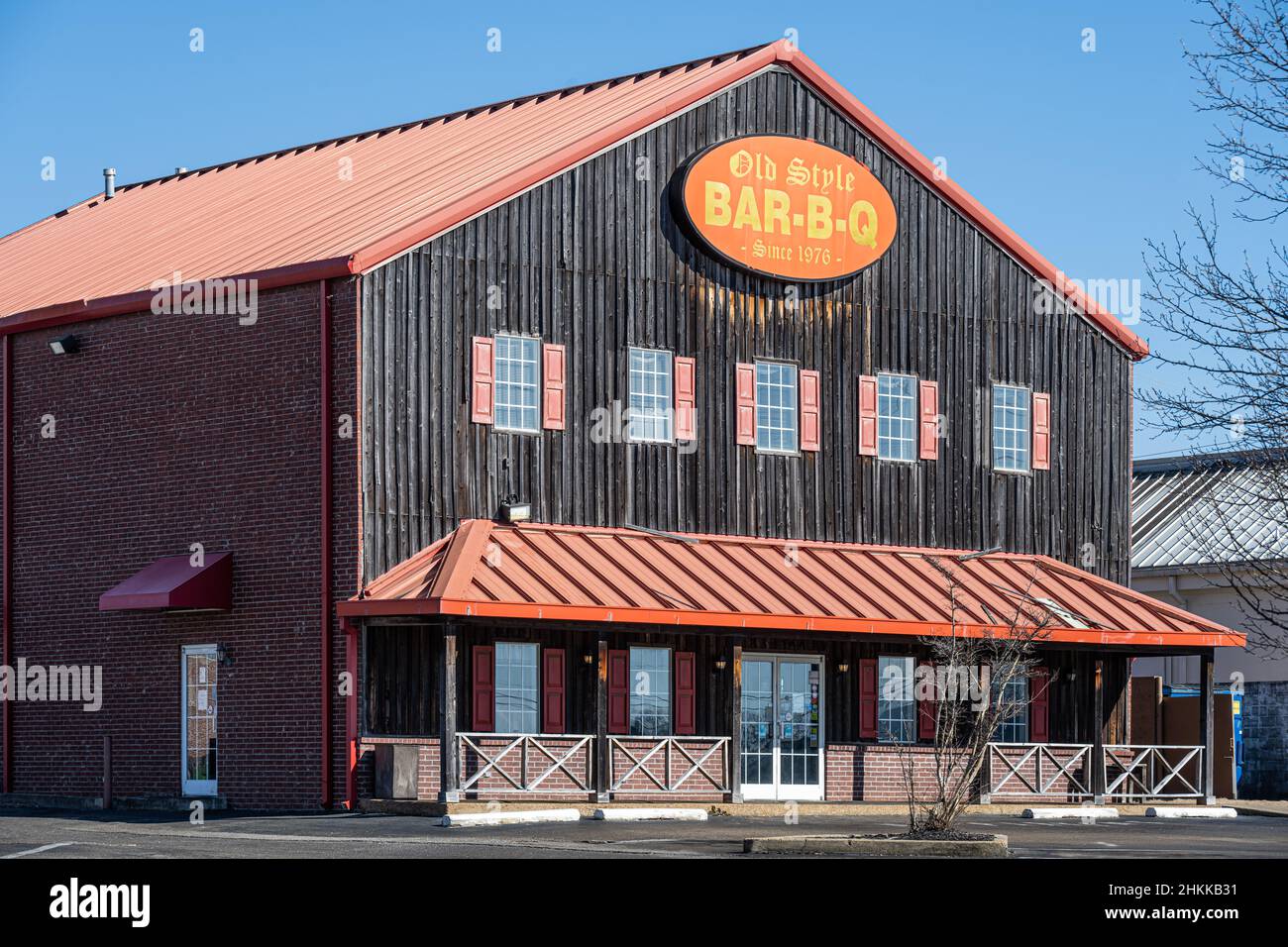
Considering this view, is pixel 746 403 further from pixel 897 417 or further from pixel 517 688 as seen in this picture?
pixel 517 688

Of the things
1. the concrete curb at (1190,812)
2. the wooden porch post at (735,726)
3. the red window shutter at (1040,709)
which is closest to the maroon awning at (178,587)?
the wooden porch post at (735,726)

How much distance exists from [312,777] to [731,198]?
11041mm

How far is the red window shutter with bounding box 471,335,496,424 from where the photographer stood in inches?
1214

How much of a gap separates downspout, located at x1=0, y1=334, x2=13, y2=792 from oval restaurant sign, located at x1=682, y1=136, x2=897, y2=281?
36.5 feet

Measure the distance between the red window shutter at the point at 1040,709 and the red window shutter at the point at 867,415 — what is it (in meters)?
4.52

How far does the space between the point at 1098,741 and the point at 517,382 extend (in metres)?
10.6

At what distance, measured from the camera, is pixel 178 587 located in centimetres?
2994

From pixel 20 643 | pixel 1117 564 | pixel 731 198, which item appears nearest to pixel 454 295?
pixel 731 198

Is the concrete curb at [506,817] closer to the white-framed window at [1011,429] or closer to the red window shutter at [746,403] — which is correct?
the red window shutter at [746,403]

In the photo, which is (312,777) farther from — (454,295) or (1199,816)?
(1199,816)

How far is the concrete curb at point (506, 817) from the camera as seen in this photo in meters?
26.1

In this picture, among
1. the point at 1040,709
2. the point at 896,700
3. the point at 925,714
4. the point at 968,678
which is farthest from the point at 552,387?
the point at 1040,709

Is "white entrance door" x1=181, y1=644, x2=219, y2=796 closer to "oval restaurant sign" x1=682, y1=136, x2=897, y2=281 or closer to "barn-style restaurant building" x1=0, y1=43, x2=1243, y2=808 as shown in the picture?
"barn-style restaurant building" x1=0, y1=43, x2=1243, y2=808

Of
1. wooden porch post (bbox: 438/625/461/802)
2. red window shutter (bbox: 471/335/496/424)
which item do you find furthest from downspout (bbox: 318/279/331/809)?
red window shutter (bbox: 471/335/496/424)
